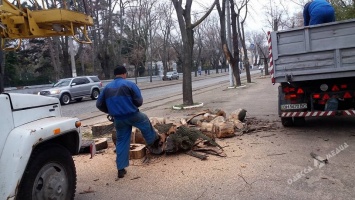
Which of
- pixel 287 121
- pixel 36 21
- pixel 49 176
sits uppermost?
pixel 36 21

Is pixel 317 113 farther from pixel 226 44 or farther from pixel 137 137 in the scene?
pixel 226 44

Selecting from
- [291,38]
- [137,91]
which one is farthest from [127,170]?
[291,38]

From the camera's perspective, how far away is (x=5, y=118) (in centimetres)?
318

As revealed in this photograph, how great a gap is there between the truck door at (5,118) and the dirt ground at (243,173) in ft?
5.37

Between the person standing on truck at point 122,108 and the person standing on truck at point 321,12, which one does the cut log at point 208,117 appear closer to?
the person standing on truck at point 122,108

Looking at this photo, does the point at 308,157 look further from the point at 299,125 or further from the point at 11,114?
the point at 11,114

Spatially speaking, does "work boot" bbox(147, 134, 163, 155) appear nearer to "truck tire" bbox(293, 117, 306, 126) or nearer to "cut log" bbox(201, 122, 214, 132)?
"cut log" bbox(201, 122, 214, 132)

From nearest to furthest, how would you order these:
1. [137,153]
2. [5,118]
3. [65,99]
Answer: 1. [5,118]
2. [137,153]
3. [65,99]

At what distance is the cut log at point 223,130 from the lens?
717 centimetres

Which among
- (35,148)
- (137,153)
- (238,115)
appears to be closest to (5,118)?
(35,148)

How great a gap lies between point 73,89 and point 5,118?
20.5 m

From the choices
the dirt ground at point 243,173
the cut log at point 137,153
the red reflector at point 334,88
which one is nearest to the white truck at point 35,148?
the dirt ground at point 243,173

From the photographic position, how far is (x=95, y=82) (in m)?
25.3

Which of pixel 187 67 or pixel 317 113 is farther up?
pixel 187 67
